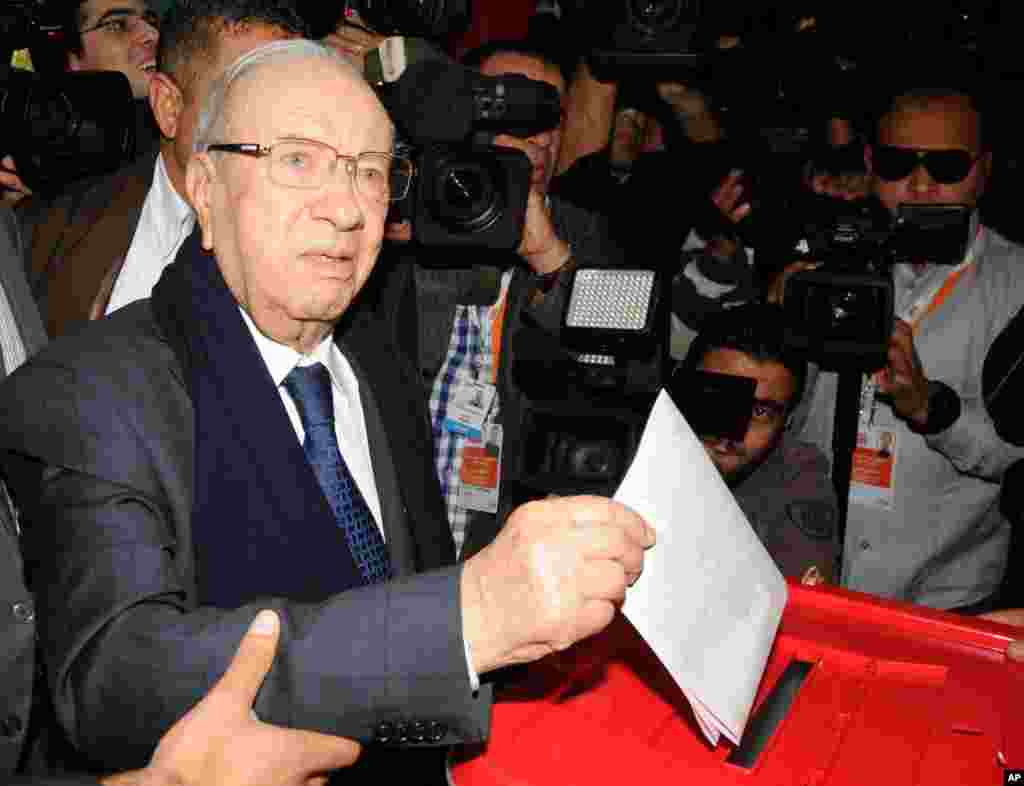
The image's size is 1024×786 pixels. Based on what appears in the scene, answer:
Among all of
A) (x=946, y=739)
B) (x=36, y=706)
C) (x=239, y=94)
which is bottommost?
(x=36, y=706)

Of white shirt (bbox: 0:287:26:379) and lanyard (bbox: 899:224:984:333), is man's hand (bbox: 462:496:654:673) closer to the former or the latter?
white shirt (bbox: 0:287:26:379)

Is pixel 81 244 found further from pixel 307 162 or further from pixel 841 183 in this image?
pixel 841 183

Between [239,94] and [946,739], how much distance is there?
45.1 inches

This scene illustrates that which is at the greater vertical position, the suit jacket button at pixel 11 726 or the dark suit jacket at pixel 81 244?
the dark suit jacket at pixel 81 244

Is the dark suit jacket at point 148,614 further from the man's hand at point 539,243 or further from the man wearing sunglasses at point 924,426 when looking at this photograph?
the man wearing sunglasses at point 924,426

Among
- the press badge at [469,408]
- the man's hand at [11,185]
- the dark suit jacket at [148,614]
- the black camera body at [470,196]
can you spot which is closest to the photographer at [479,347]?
the press badge at [469,408]

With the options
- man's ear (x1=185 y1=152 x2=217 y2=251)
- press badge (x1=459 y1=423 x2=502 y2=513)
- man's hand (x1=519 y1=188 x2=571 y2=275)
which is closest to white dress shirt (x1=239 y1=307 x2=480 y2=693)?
man's ear (x1=185 y1=152 x2=217 y2=251)

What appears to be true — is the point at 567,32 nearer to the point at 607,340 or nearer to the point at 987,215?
the point at 987,215

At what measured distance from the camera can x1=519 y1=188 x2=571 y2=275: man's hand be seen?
229cm

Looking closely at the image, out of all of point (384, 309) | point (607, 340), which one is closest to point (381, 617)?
point (607, 340)

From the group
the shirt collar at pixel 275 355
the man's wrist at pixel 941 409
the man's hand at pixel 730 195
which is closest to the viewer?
the shirt collar at pixel 275 355

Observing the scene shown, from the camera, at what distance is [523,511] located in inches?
41.4

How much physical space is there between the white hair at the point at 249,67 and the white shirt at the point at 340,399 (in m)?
0.25

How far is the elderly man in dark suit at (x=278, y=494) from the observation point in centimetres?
103
